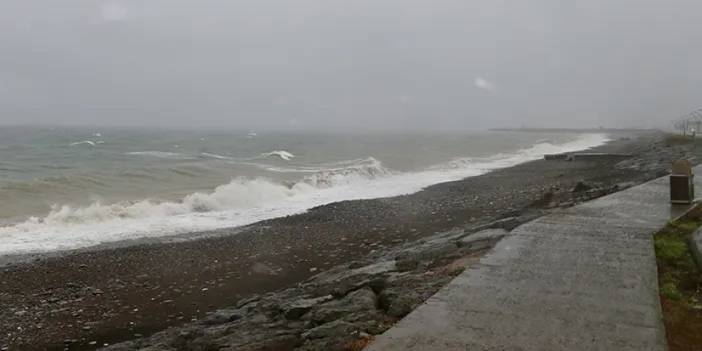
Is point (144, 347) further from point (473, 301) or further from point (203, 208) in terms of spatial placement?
point (203, 208)

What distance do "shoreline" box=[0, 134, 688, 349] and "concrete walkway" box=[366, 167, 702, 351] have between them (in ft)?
14.3

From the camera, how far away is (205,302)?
8781mm

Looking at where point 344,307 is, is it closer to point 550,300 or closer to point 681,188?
point 550,300

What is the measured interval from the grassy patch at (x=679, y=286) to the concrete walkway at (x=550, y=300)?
14 cm

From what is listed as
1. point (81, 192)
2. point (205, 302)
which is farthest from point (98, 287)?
point (81, 192)

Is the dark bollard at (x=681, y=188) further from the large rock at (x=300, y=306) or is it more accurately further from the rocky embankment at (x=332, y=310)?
the large rock at (x=300, y=306)

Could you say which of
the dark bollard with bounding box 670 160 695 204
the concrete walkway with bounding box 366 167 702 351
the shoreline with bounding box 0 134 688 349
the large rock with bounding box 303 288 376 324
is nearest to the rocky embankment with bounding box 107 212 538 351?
the large rock with bounding box 303 288 376 324

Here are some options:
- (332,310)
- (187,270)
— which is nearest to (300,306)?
(332,310)

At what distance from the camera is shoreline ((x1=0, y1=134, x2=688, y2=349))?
8070 millimetres

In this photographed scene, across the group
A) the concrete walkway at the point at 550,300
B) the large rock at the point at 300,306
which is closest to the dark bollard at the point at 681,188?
the concrete walkway at the point at 550,300

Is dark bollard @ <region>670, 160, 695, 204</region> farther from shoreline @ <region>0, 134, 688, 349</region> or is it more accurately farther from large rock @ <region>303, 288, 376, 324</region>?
large rock @ <region>303, 288, 376, 324</region>

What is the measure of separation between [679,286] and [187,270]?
26.8ft

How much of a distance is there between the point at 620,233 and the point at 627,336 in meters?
3.87

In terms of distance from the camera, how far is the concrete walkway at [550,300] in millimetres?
4363
